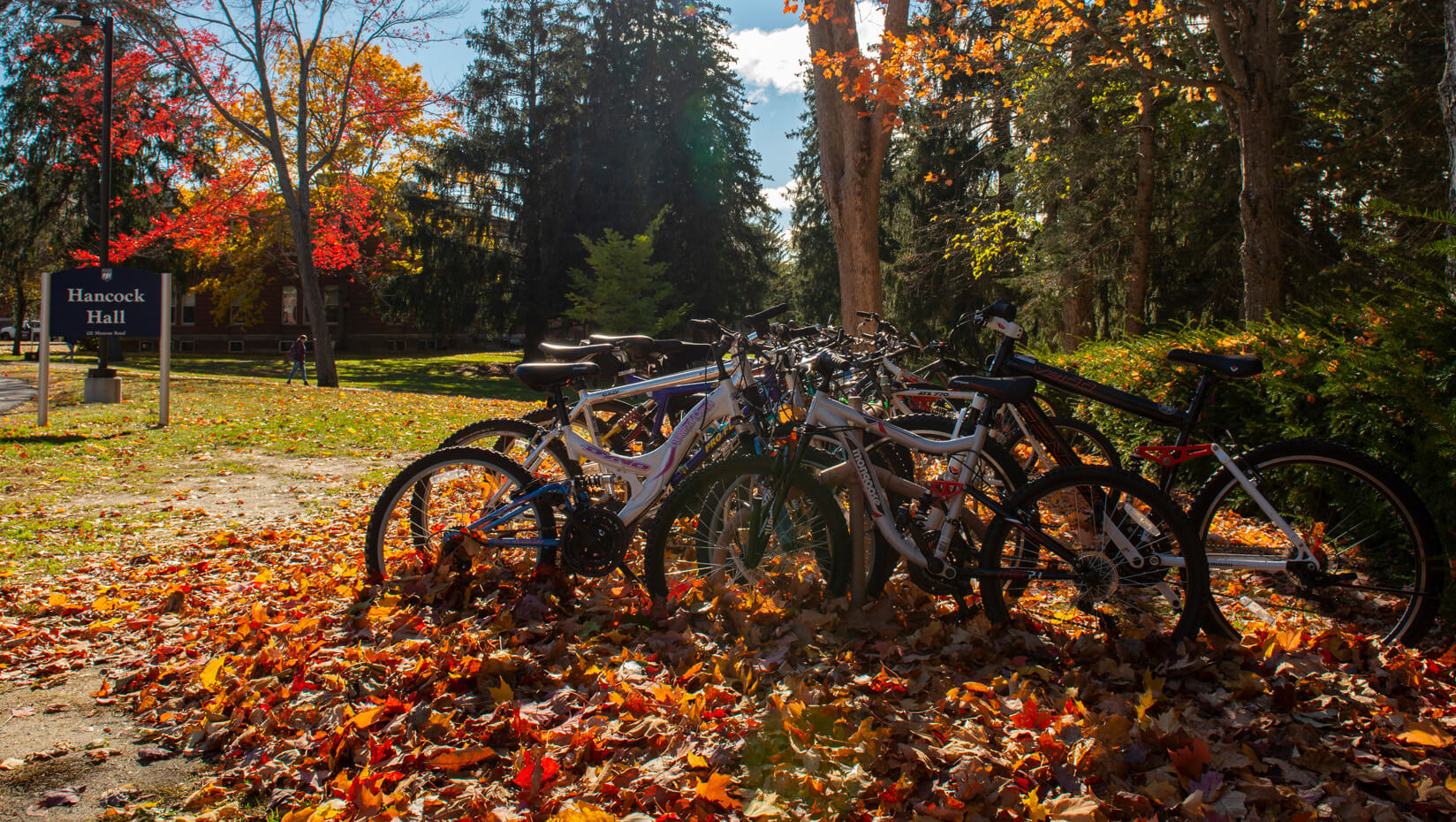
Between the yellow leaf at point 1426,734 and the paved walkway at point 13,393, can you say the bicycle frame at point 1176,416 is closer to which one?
the yellow leaf at point 1426,734

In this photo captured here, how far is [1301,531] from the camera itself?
4.12m

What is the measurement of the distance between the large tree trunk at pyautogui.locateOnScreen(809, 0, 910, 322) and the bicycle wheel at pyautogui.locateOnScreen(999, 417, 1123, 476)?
589cm

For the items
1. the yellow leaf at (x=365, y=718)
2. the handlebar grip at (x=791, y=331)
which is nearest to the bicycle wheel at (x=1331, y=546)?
the handlebar grip at (x=791, y=331)

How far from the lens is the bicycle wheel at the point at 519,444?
4.57m

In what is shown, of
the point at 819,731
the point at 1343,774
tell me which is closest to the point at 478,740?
the point at 819,731

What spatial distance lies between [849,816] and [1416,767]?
1.84m

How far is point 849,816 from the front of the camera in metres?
2.62

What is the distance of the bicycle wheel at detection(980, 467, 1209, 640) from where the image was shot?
142 inches

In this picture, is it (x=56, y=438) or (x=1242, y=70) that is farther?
(x=56, y=438)

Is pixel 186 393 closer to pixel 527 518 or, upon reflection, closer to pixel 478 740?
pixel 527 518

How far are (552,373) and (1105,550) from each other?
268 centimetres

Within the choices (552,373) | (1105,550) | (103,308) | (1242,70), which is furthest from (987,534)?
(103,308)

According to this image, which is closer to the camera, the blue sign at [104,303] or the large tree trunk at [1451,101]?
the large tree trunk at [1451,101]

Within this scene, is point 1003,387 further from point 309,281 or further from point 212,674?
point 309,281
